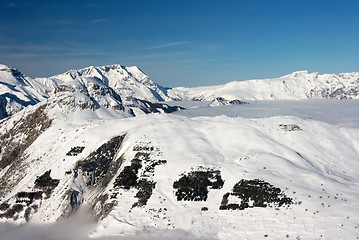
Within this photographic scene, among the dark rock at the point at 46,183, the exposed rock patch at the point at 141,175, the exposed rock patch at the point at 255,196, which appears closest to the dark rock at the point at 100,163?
the exposed rock patch at the point at 141,175

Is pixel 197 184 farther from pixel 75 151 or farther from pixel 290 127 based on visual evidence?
pixel 290 127

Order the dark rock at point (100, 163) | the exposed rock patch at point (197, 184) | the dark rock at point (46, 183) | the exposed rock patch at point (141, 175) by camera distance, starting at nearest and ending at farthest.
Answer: the exposed rock patch at point (197, 184), the exposed rock patch at point (141, 175), the dark rock at point (46, 183), the dark rock at point (100, 163)

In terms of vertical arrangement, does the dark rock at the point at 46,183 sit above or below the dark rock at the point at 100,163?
below

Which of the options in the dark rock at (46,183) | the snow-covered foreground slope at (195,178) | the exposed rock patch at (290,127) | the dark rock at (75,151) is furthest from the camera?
the exposed rock patch at (290,127)

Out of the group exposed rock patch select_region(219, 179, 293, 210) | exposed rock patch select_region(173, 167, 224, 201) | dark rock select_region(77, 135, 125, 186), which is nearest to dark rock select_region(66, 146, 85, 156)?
dark rock select_region(77, 135, 125, 186)

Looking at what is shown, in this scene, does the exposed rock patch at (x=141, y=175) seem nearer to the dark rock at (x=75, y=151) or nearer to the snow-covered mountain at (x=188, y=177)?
the snow-covered mountain at (x=188, y=177)

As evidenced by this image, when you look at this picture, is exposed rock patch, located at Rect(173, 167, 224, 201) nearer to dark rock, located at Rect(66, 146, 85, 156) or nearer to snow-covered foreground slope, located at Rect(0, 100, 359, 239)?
snow-covered foreground slope, located at Rect(0, 100, 359, 239)

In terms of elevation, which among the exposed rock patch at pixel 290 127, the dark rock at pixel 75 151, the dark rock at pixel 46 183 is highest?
the exposed rock patch at pixel 290 127
